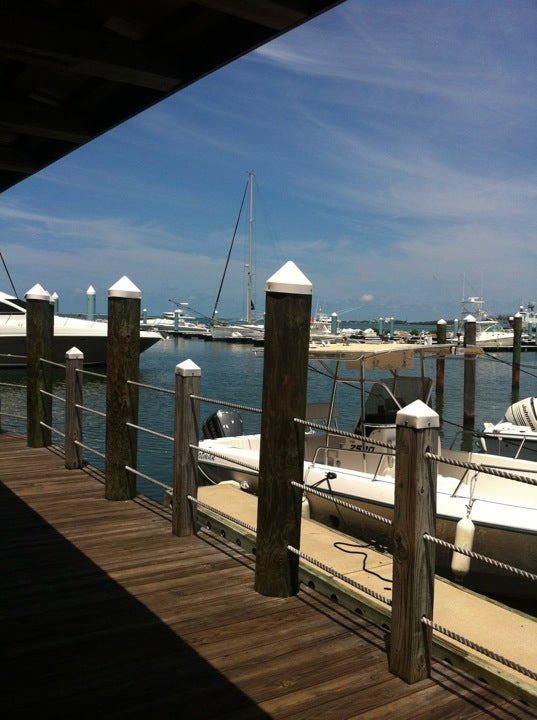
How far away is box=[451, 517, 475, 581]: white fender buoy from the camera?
6754 mm

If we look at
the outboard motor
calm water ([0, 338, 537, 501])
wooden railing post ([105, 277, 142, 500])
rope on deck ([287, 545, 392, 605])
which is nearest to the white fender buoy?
calm water ([0, 338, 537, 501])

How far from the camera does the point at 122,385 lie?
5590 millimetres

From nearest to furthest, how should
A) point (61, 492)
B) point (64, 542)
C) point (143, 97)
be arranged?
point (143, 97), point (64, 542), point (61, 492)

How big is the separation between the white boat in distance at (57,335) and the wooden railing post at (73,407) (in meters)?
20.9

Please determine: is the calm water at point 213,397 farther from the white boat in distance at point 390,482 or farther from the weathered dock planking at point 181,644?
the weathered dock planking at point 181,644

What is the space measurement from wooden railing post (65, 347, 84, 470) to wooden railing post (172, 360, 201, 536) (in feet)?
7.32

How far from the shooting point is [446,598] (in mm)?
4797

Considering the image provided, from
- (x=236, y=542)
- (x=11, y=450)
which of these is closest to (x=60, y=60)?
(x=236, y=542)

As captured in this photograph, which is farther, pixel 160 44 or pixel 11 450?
pixel 11 450

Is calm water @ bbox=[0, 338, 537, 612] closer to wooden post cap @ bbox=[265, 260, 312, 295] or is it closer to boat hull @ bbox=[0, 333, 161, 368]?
boat hull @ bbox=[0, 333, 161, 368]

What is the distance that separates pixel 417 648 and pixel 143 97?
3088mm

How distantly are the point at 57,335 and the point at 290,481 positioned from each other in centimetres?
2588

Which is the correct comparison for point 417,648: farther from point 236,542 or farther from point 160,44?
point 160,44

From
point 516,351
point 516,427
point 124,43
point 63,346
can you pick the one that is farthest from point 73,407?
point 63,346
